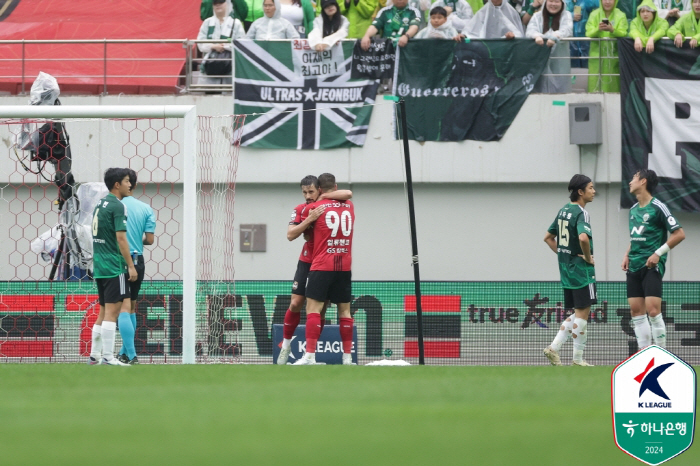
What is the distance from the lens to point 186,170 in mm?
9484

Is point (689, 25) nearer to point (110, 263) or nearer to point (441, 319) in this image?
point (441, 319)

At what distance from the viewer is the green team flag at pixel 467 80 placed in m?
15.0

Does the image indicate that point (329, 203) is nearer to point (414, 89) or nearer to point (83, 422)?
point (83, 422)

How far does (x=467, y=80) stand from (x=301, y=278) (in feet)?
21.8

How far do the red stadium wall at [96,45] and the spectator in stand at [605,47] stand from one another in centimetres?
669

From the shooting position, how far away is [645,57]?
14.9 meters

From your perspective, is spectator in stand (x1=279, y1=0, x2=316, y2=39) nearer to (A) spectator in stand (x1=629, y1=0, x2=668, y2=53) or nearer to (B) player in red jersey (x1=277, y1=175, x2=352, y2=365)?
(A) spectator in stand (x1=629, y1=0, x2=668, y2=53)

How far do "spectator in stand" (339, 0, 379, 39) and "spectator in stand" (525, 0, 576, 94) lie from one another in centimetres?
254

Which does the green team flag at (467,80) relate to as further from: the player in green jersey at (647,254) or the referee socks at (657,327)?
the referee socks at (657,327)

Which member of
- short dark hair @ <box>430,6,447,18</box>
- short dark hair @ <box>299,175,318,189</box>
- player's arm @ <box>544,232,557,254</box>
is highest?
short dark hair @ <box>430,6,447,18</box>

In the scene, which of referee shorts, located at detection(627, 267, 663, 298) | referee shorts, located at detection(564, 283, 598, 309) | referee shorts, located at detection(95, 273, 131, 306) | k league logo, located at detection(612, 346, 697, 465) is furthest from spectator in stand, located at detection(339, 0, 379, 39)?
k league logo, located at detection(612, 346, 697, 465)

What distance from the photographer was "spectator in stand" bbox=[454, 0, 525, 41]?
1546 centimetres

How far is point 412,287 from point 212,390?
6.09 meters

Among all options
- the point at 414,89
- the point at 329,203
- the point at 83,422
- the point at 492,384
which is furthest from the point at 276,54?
the point at 83,422
